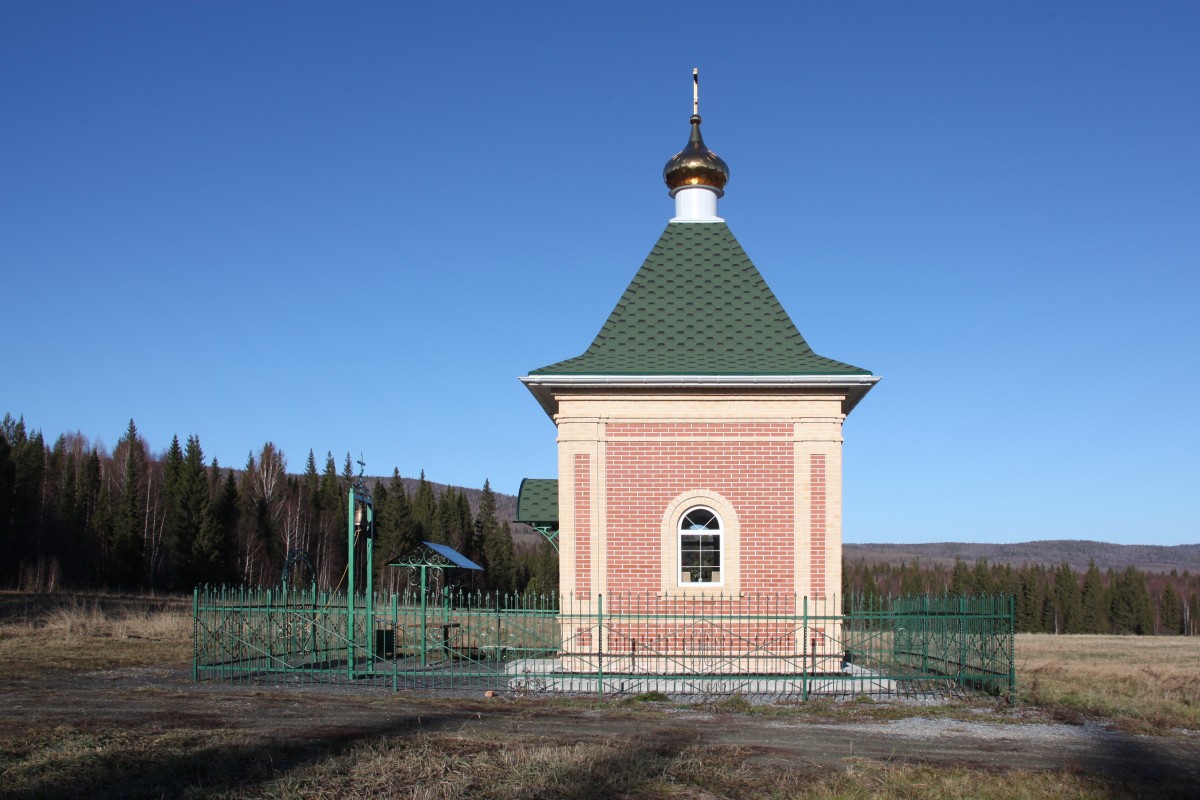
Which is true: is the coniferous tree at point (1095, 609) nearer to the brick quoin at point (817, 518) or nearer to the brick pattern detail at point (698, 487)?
the brick quoin at point (817, 518)

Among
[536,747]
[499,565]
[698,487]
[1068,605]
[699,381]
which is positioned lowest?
[1068,605]

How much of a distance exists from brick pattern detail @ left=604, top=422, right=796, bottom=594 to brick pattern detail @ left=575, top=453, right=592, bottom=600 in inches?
11.1

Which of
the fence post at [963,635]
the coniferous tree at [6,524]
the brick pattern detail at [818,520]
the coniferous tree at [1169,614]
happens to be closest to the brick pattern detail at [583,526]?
the brick pattern detail at [818,520]

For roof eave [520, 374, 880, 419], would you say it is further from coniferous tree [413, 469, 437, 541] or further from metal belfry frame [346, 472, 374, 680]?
coniferous tree [413, 469, 437, 541]

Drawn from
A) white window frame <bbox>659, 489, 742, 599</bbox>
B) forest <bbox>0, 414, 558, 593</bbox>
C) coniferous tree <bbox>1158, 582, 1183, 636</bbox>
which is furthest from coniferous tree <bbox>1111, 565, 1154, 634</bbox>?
white window frame <bbox>659, 489, 742, 599</bbox>

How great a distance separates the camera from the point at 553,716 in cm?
1116

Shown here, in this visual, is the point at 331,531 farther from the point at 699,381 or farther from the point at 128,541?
the point at 699,381

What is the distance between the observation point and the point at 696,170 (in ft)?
58.0

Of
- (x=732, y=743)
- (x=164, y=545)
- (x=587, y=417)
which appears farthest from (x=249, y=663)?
(x=164, y=545)

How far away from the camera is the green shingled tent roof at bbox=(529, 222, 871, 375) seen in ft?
49.5

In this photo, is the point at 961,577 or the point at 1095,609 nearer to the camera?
the point at 1095,609

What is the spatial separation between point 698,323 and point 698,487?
8.69ft

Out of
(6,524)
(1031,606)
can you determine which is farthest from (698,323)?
(1031,606)

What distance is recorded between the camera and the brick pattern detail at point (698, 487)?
14711mm
